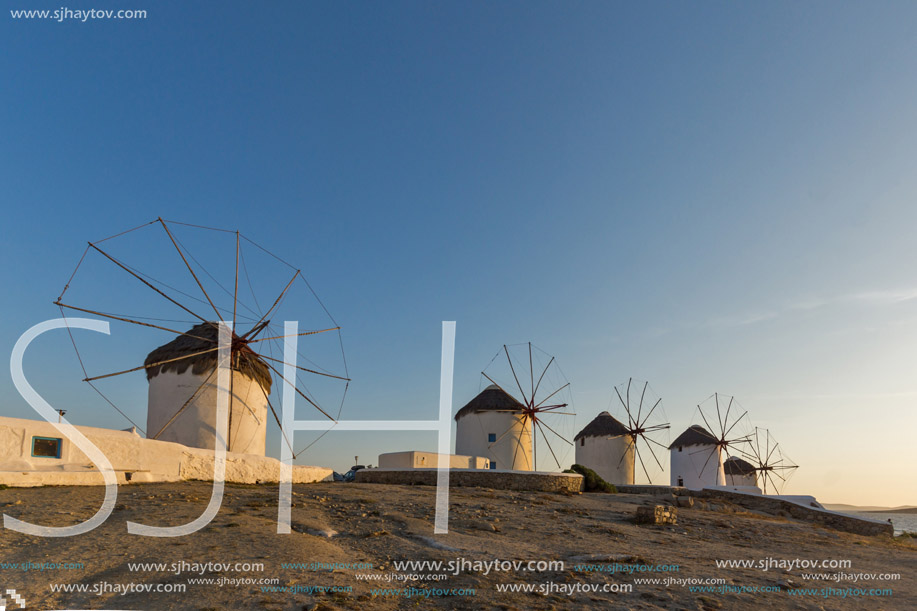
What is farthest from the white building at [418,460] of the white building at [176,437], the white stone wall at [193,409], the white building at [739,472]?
the white building at [739,472]

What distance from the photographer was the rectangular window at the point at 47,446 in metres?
12.6

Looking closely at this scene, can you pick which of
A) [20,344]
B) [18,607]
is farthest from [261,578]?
[20,344]

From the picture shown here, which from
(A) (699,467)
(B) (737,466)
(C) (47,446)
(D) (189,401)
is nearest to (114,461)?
(C) (47,446)

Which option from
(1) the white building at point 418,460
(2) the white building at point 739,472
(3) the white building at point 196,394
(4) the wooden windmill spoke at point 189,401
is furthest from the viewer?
(2) the white building at point 739,472

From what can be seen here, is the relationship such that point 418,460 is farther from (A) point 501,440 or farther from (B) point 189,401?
(B) point 189,401

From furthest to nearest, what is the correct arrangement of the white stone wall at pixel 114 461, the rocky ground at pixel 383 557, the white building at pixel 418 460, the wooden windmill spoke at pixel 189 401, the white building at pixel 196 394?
the white building at pixel 418 460, the white building at pixel 196 394, the wooden windmill spoke at pixel 189 401, the white stone wall at pixel 114 461, the rocky ground at pixel 383 557

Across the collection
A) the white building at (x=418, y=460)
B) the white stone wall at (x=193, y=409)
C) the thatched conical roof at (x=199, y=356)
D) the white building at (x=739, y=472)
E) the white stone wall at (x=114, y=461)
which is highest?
the thatched conical roof at (x=199, y=356)

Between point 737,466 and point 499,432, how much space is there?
25535 mm

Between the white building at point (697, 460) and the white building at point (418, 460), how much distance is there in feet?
69.4

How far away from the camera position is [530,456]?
111 ft

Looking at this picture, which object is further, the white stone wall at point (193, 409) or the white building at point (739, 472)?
Answer: the white building at point (739, 472)

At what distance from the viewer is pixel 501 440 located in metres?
33.0

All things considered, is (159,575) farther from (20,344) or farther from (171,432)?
(171,432)

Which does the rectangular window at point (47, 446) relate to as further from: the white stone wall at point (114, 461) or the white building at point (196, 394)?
the white building at point (196, 394)
